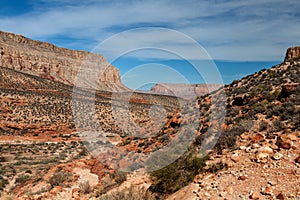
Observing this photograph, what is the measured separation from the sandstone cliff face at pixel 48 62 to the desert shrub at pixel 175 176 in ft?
297

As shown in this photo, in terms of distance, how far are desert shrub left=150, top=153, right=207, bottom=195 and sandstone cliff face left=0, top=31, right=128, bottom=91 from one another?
90437mm

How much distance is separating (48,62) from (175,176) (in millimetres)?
126588

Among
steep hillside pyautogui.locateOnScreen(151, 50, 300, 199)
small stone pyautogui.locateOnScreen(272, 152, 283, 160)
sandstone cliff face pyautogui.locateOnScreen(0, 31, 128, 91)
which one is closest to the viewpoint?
steep hillside pyautogui.locateOnScreen(151, 50, 300, 199)

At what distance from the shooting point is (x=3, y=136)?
108 feet

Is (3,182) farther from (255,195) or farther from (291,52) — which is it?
(291,52)

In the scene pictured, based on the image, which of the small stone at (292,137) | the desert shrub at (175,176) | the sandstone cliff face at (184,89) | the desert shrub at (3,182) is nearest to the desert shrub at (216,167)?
the desert shrub at (175,176)

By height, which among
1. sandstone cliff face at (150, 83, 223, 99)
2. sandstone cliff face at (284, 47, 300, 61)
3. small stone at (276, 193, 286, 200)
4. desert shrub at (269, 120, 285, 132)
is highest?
sandstone cliff face at (284, 47, 300, 61)

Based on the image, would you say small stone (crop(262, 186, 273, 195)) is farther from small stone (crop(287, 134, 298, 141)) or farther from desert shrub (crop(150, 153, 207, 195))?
small stone (crop(287, 134, 298, 141))

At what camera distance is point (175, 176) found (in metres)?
8.65

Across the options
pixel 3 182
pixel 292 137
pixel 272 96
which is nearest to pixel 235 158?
pixel 292 137

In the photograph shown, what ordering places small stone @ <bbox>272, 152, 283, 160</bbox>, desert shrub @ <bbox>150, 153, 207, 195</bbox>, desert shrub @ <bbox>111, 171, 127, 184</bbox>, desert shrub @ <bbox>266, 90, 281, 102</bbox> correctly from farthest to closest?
desert shrub @ <bbox>266, 90, 281, 102</bbox>
desert shrub @ <bbox>111, 171, 127, 184</bbox>
desert shrub @ <bbox>150, 153, 207, 195</bbox>
small stone @ <bbox>272, 152, 283, 160</bbox>

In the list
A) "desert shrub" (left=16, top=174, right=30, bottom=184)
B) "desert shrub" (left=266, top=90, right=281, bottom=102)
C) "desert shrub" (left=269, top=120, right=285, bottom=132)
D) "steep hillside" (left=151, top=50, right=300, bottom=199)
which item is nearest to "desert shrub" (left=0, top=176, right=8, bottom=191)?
"desert shrub" (left=16, top=174, right=30, bottom=184)

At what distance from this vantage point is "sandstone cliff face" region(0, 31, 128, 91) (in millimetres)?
106500

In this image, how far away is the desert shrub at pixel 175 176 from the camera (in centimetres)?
811
